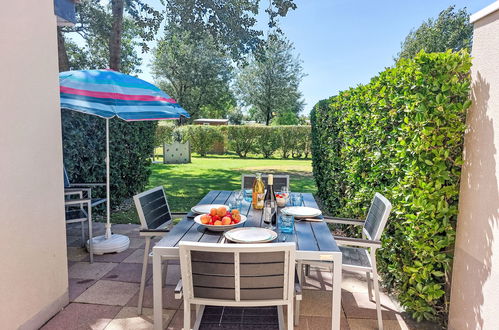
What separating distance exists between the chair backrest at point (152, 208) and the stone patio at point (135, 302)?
0.70m

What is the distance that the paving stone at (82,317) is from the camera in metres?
2.44

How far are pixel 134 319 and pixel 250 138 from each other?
1390 cm

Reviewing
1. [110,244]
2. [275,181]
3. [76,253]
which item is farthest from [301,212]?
[76,253]

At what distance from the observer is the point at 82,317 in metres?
2.57

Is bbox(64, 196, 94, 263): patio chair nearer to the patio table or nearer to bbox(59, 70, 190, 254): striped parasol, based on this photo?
bbox(59, 70, 190, 254): striped parasol

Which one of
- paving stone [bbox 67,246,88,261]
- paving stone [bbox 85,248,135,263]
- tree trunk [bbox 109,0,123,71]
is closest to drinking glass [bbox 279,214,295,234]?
paving stone [bbox 85,248,135,263]

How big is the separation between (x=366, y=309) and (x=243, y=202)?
1.45m

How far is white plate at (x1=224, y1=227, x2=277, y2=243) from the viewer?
1.98 meters

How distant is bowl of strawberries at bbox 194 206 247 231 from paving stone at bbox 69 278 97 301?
1572 millimetres

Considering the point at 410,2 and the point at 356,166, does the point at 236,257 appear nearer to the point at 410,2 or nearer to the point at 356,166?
the point at 356,166

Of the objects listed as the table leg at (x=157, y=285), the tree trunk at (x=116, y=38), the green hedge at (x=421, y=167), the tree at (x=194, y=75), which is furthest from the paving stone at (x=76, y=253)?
the tree at (x=194, y=75)

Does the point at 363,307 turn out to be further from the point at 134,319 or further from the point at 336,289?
the point at 134,319

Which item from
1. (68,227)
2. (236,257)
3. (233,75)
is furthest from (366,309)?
(233,75)

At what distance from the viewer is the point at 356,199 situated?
3627mm
